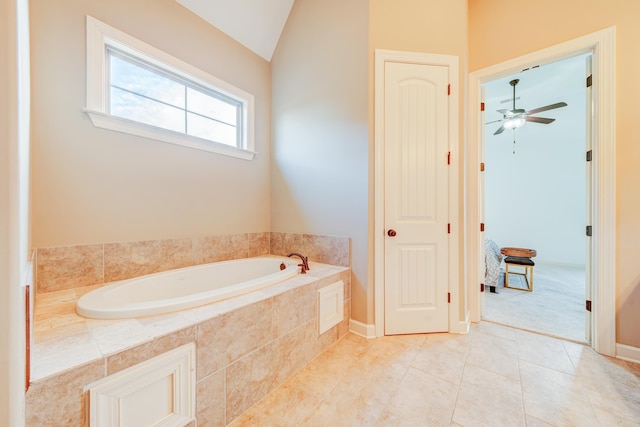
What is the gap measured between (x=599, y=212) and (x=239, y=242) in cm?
294

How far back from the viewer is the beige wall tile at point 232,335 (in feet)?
3.51

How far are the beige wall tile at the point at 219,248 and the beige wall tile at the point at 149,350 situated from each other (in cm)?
122

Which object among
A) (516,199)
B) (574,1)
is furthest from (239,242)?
(516,199)

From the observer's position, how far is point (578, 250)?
14.9ft

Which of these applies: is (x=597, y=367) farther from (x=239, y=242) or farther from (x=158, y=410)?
(x=239, y=242)

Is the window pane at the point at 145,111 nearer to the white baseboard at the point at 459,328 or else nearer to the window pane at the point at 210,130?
the window pane at the point at 210,130

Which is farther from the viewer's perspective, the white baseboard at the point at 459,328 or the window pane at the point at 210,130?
the window pane at the point at 210,130

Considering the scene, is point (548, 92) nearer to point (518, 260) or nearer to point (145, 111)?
point (518, 260)

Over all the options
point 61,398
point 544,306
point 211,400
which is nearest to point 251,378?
point 211,400

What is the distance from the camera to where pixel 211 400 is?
1094 millimetres

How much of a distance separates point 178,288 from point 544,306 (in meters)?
3.64

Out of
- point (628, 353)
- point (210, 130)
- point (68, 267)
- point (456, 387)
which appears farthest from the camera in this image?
point (210, 130)

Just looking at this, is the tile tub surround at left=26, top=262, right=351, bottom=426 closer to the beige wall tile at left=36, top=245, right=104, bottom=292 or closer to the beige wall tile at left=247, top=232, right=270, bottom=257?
the beige wall tile at left=36, top=245, right=104, bottom=292

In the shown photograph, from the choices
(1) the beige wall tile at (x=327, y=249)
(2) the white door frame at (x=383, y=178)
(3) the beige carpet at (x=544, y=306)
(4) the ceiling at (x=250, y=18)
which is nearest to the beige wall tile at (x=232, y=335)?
(1) the beige wall tile at (x=327, y=249)
